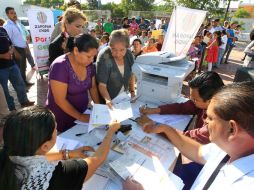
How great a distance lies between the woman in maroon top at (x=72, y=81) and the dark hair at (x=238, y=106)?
110cm

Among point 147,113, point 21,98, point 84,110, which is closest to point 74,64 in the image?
point 84,110

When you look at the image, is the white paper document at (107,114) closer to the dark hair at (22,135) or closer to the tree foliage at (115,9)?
the dark hair at (22,135)

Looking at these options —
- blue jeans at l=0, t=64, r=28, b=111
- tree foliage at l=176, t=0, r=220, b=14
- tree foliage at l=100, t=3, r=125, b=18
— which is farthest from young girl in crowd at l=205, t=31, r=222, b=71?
tree foliage at l=100, t=3, r=125, b=18

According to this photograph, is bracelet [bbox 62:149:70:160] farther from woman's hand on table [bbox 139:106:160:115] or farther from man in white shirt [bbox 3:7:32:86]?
man in white shirt [bbox 3:7:32:86]

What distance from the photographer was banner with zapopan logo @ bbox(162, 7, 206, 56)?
390cm

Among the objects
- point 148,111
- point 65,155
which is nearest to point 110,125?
point 65,155

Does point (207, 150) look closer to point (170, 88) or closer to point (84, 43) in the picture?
point (170, 88)

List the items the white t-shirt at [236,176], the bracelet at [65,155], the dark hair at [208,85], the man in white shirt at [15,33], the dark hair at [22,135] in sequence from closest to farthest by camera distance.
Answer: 1. the white t-shirt at [236,176]
2. the dark hair at [22,135]
3. the bracelet at [65,155]
4. the dark hair at [208,85]
5. the man in white shirt at [15,33]

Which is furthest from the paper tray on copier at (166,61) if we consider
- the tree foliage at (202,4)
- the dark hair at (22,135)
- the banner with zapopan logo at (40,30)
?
the tree foliage at (202,4)

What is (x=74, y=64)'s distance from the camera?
1.84 m

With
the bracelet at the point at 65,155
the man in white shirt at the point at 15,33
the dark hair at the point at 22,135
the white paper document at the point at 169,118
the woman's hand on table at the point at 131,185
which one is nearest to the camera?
the dark hair at the point at 22,135

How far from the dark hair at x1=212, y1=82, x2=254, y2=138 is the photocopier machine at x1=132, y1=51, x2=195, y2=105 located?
1096 mm

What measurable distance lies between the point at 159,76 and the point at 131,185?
1.22 metres

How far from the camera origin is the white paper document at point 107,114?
162 cm
